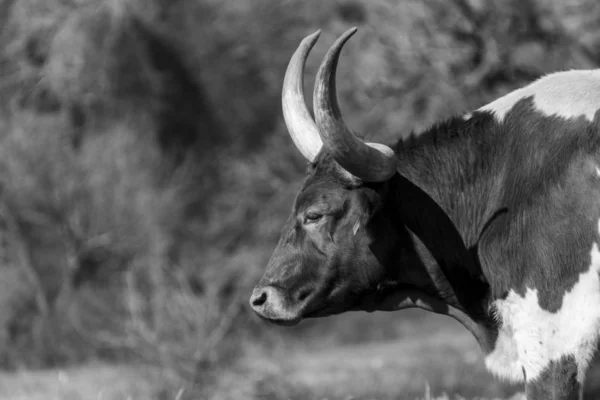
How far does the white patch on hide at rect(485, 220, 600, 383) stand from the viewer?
458cm

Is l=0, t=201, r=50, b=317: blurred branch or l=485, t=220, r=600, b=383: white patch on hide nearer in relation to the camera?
l=485, t=220, r=600, b=383: white patch on hide

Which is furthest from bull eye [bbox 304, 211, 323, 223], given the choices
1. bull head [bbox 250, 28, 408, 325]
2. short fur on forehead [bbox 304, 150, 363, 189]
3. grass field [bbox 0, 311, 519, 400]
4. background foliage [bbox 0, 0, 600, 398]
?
background foliage [bbox 0, 0, 600, 398]

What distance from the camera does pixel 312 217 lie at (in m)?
5.18

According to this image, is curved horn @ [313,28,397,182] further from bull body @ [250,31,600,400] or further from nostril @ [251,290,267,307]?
nostril @ [251,290,267,307]

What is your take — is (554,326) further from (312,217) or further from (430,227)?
(312,217)

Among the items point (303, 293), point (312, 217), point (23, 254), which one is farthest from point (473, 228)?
point (23, 254)

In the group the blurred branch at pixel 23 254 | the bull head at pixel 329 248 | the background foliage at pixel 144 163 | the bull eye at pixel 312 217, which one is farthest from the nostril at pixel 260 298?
the blurred branch at pixel 23 254

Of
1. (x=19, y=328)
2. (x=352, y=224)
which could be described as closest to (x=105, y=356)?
(x=19, y=328)

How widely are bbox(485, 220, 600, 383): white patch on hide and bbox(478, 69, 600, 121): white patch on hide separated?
0.71m

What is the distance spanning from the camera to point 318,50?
12.1 meters

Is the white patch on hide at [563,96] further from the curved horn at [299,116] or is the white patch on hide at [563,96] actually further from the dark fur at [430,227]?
the curved horn at [299,116]

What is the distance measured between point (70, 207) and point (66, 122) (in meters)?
1.61

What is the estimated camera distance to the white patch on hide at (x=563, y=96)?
4852mm

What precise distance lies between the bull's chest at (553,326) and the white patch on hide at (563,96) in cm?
70
